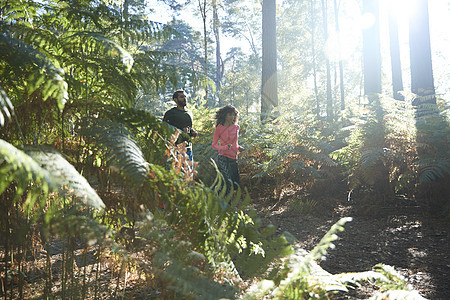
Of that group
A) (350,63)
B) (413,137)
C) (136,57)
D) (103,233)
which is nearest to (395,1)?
(413,137)

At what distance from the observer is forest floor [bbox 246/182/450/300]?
3.06 metres

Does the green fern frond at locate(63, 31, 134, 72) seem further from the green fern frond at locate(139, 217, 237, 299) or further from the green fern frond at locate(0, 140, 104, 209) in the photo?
the green fern frond at locate(139, 217, 237, 299)

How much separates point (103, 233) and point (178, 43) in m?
41.9

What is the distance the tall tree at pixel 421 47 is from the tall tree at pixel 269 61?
327 centimetres

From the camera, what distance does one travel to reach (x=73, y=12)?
2156 mm

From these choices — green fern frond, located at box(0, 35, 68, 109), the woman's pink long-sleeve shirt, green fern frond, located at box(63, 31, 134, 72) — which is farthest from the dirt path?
green fern frond, located at box(0, 35, 68, 109)

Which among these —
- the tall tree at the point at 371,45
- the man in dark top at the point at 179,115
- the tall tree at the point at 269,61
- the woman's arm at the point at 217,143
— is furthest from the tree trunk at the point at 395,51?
the man in dark top at the point at 179,115

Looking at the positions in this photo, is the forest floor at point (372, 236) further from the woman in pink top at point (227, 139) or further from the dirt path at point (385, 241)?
the woman in pink top at point (227, 139)

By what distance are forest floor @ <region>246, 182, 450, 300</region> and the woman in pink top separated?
0.88m

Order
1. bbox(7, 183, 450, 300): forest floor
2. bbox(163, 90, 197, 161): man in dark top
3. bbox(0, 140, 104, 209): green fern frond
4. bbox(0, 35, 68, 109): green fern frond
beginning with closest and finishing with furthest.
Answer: bbox(0, 140, 104, 209): green fern frond < bbox(0, 35, 68, 109): green fern frond < bbox(7, 183, 450, 300): forest floor < bbox(163, 90, 197, 161): man in dark top

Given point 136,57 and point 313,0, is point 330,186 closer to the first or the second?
point 136,57

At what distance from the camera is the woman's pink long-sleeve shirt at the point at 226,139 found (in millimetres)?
5496

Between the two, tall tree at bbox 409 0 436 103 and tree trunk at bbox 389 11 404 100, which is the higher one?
tree trunk at bbox 389 11 404 100

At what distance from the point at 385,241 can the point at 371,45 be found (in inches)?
337
